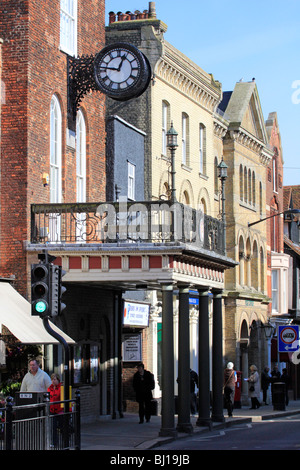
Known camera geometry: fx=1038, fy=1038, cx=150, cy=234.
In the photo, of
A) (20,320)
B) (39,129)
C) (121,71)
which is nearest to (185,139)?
(121,71)

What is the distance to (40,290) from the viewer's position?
666 inches

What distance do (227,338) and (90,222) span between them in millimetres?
17920

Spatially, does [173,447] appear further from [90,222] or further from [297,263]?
[297,263]

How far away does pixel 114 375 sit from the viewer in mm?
29266

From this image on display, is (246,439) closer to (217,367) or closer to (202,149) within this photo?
(217,367)

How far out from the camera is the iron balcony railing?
23109 millimetres

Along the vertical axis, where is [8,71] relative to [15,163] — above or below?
above

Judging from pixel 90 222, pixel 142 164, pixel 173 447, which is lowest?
pixel 173 447

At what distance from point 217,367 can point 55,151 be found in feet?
24.5

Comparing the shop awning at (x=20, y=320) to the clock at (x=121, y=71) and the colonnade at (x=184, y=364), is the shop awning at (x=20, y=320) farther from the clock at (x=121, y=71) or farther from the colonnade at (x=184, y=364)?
the clock at (x=121, y=71)

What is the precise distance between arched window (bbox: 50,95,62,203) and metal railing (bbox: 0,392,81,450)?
8.61 meters

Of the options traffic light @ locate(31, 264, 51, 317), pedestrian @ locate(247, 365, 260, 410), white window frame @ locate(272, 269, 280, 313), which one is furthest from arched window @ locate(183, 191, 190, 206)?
traffic light @ locate(31, 264, 51, 317)

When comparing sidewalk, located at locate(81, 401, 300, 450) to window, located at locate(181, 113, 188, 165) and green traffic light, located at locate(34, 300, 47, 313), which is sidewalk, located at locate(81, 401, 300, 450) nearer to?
green traffic light, located at locate(34, 300, 47, 313)
